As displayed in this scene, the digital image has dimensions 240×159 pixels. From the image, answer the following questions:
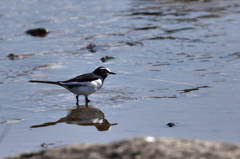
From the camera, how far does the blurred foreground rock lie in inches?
102

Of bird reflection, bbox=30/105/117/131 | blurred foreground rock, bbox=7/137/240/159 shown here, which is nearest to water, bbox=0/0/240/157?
bird reflection, bbox=30/105/117/131

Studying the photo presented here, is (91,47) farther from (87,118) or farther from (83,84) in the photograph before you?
(87,118)

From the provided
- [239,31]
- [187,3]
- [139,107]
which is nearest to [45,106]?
[139,107]

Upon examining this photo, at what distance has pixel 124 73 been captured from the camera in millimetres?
8375

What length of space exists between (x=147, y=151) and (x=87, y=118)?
3.57 metres

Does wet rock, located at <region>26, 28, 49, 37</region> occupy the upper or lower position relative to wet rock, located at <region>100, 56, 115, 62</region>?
upper

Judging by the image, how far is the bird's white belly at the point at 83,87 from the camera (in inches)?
276

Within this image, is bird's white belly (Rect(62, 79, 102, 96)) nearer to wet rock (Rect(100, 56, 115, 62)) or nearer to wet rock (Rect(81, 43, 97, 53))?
wet rock (Rect(100, 56, 115, 62))

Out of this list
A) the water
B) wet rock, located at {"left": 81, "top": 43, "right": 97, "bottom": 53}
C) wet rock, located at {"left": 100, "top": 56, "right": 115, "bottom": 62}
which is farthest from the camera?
wet rock, located at {"left": 81, "top": 43, "right": 97, "bottom": 53}

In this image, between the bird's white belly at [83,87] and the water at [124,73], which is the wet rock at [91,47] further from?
the bird's white belly at [83,87]

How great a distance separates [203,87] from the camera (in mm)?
7223

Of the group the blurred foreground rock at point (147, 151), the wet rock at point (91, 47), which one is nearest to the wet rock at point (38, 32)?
the wet rock at point (91, 47)

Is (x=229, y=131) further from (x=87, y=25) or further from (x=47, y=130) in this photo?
(x=87, y=25)

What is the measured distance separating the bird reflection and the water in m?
0.01
